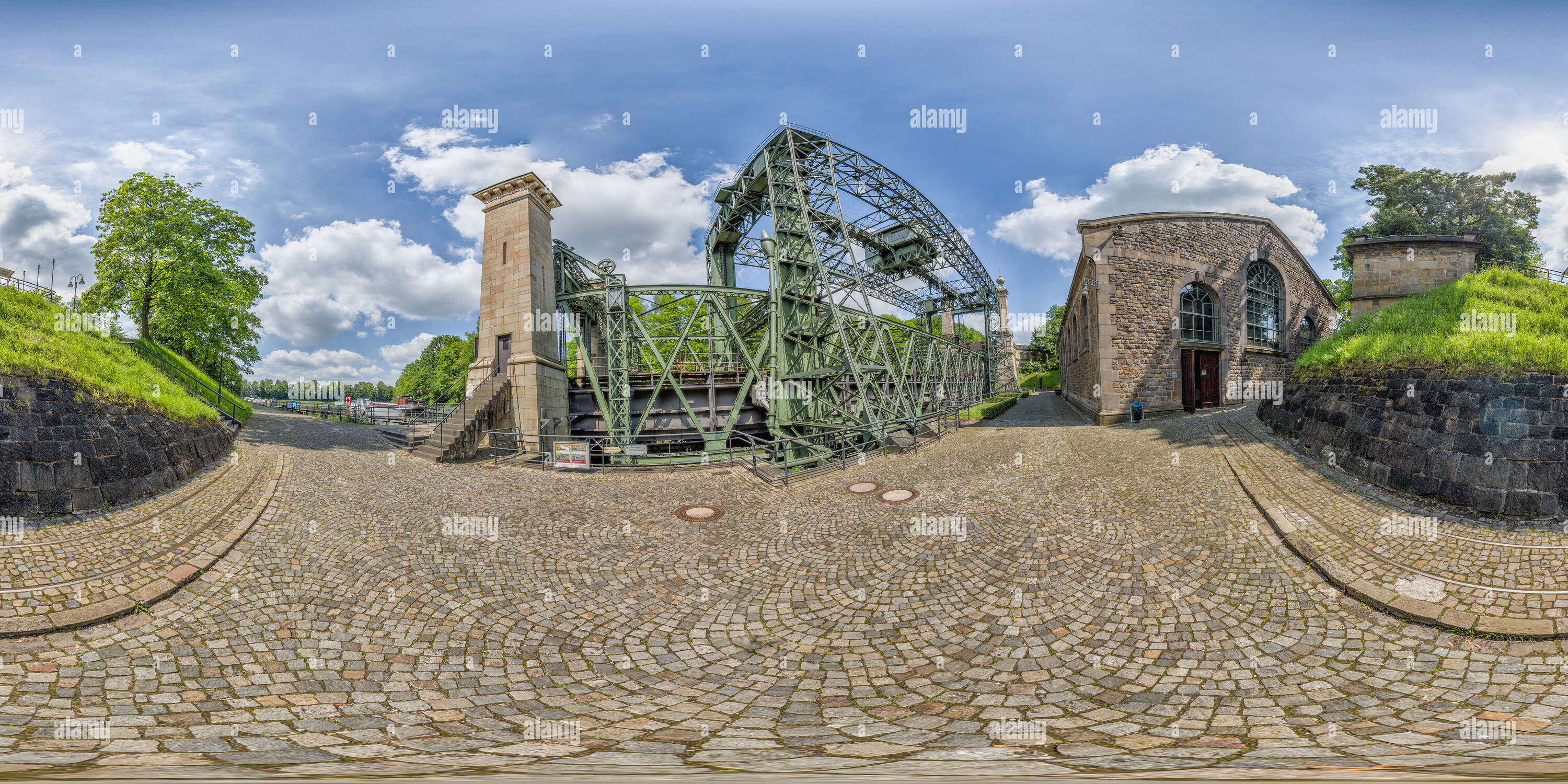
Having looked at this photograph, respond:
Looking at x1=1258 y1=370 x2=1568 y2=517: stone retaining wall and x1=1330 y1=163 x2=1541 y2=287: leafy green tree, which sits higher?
x1=1330 y1=163 x2=1541 y2=287: leafy green tree

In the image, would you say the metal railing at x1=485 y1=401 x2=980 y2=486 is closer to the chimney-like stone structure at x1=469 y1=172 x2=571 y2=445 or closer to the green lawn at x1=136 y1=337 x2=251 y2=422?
the chimney-like stone structure at x1=469 y1=172 x2=571 y2=445

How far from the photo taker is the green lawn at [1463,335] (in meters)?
7.23

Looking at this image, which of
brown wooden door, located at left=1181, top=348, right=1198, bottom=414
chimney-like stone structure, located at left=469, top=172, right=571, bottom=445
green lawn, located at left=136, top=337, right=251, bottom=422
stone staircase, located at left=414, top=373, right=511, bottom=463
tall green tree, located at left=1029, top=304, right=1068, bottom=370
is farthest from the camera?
tall green tree, located at left=1029, top=304, right=1068, bottom=370

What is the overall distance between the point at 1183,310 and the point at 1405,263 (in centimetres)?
723

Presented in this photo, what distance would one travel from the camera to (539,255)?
16.3 metres

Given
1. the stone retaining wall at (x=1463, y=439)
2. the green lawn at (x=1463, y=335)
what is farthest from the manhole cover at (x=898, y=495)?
the green lawn at (x=1463, y=335)

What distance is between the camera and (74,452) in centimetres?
696

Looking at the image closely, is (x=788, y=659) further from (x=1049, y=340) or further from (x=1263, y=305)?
(x=1049, y=340)

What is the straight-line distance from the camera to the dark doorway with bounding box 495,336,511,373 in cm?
1597

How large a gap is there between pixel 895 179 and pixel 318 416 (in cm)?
3089

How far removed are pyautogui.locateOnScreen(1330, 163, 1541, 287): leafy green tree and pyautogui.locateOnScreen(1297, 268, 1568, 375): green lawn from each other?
21939 mm

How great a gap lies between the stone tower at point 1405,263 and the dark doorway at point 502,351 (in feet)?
91.4

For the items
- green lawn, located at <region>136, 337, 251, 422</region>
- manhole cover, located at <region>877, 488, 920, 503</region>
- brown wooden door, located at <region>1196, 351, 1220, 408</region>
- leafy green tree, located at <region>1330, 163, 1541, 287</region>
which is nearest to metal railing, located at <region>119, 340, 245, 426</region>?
green lawn, located at <region>136, 337, 251, 422</region>

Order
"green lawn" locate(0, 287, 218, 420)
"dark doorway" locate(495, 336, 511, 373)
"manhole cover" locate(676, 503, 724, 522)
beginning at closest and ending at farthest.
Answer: "green lawn" locate(0, 287, 218, 420) < "manhole cover" locate(676, 503, 724, 522) < "dark doorway" locate(495, 336, 511, 373)
